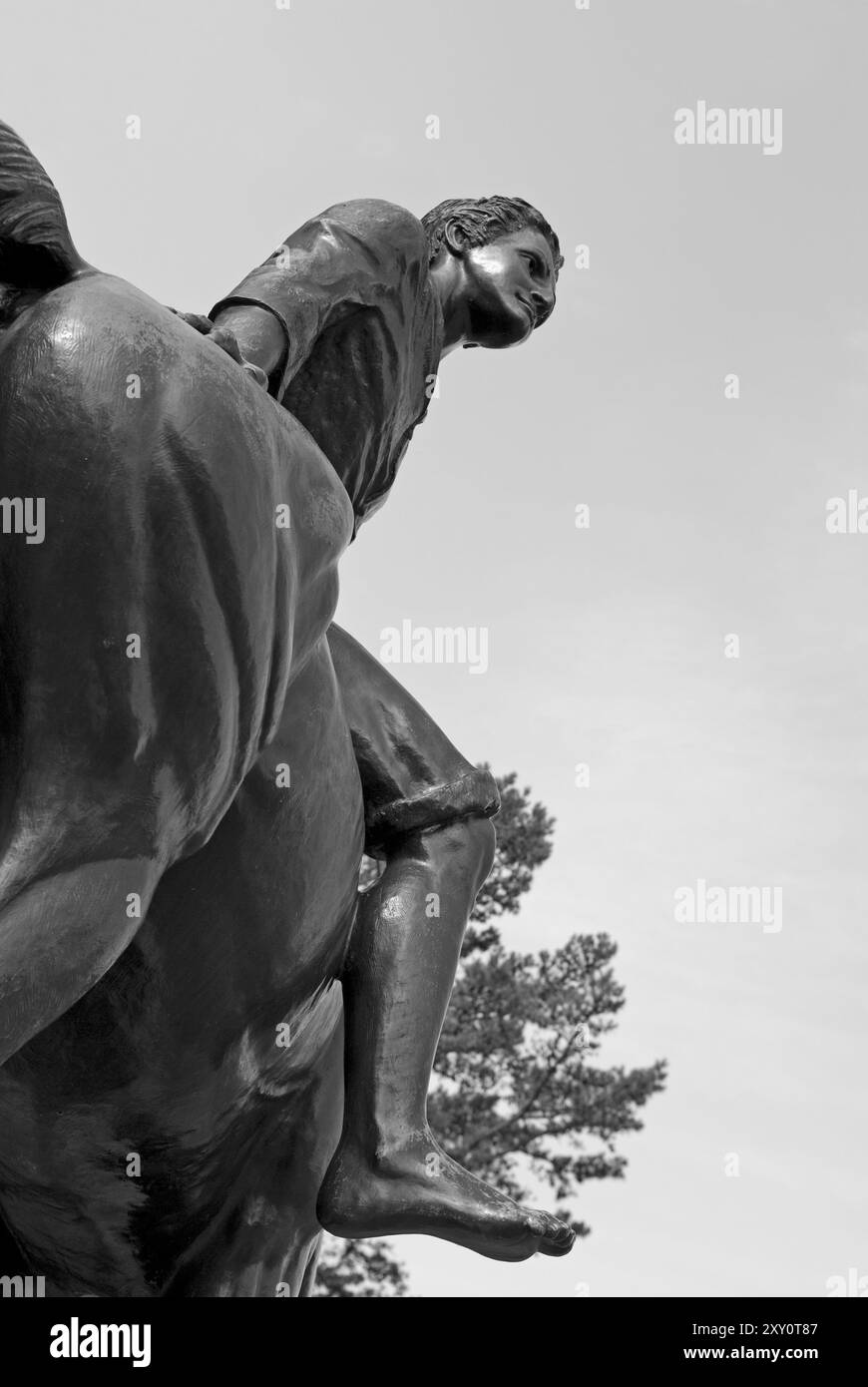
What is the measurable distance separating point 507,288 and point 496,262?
4 cm

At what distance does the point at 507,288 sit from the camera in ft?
8.23

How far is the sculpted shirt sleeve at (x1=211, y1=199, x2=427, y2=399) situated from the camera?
2.17 m

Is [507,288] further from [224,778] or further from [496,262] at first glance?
[224,778]

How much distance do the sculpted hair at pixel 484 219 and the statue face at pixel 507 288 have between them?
11 millimetres

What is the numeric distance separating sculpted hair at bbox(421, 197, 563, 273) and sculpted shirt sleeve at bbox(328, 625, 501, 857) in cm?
59

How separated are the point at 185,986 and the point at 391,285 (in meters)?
0.88

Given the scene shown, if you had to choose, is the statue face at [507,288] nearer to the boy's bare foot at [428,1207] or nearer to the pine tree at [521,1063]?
the boy's bare foot at [428,1207]

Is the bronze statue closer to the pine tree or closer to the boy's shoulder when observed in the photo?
the boy's shoulder

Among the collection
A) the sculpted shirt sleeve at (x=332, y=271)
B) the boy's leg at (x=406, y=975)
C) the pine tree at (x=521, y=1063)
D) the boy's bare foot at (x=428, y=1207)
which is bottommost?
the pine tree at (x=521, y=1063)

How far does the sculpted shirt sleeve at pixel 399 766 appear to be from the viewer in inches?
90.2

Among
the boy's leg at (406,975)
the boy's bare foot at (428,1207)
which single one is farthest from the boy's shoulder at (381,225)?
the boy's bare foot at (428,1207)

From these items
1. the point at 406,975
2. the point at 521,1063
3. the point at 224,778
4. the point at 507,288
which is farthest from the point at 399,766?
the point at 521,1063
